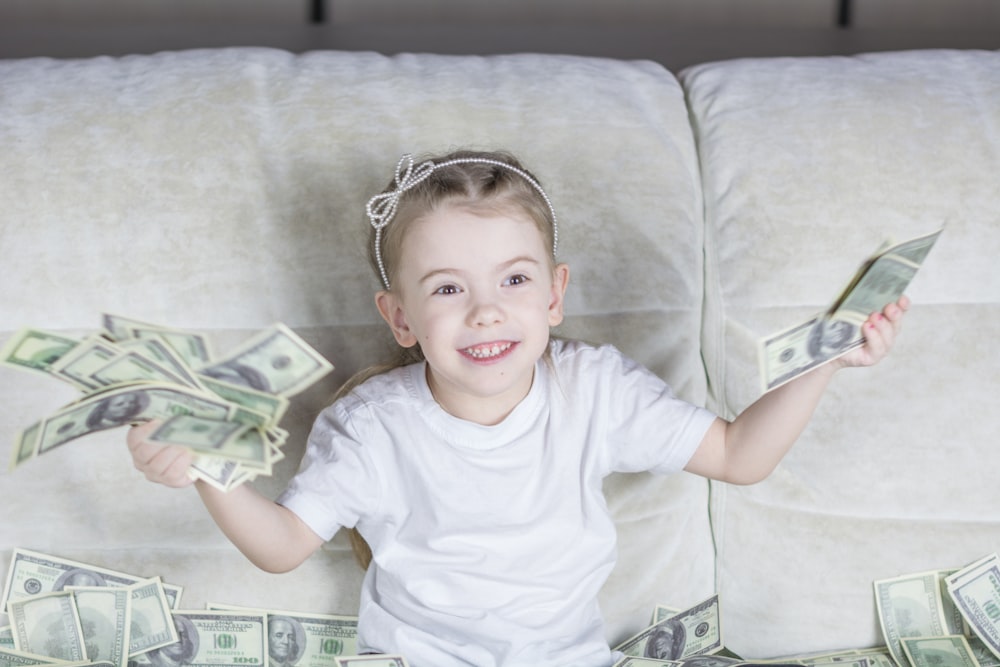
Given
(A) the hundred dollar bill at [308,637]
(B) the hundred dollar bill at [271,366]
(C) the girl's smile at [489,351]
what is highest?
(B) the hundred dollar bill at [271,366]

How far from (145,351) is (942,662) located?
1.30m

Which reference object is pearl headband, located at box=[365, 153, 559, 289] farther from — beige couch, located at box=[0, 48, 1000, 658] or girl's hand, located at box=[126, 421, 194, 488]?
girl's hand, located at box=[126, 421, 194, 488]

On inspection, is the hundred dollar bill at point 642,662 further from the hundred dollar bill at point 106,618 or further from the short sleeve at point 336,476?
the hundred dollar bill at point 106,618

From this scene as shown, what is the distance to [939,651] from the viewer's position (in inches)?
69.4

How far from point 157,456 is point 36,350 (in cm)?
19

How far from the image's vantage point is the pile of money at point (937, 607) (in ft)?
5.78

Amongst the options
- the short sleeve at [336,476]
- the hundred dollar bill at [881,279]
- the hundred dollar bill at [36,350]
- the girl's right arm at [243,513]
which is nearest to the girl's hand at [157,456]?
the girl's right arm at [243,513]

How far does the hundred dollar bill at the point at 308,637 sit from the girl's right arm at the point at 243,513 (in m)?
0.29

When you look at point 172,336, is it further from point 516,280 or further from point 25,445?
point 516,280

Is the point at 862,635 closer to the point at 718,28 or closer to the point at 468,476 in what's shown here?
the point at 468,476

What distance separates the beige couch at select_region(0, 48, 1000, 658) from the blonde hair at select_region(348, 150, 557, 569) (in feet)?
0.50

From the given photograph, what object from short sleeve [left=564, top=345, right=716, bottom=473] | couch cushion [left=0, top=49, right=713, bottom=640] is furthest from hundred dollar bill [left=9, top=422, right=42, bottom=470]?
short sleeve [left=564, top=345, right=716, bottom=473]

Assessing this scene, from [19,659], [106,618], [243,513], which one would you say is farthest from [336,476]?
[19,659]

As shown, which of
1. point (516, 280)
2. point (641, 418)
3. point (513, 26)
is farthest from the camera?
point (513, 26)
